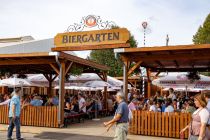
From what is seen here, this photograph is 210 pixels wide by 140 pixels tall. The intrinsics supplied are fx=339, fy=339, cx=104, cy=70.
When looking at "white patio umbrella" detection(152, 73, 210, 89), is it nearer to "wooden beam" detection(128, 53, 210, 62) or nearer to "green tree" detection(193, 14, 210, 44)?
"wooden beam" detection(128, 53, 210, 62)

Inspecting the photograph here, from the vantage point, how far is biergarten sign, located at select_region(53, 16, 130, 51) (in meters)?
12.8

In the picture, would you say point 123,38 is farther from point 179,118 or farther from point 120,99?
point 120,99

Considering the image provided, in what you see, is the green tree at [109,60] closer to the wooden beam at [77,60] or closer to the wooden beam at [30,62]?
the wooden beam at [77,60]

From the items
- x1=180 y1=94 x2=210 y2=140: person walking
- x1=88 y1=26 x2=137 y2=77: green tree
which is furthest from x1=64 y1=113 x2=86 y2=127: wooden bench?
x1=88 y1=26 x2=137 y2=77: green tree

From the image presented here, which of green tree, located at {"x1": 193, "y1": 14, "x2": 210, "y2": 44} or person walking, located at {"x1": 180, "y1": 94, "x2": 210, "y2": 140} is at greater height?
green tree, located at {"x1": 193, "y1": 14, "x2": 210, "y2": 44}

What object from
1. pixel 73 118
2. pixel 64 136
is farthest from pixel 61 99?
pixel 64 136

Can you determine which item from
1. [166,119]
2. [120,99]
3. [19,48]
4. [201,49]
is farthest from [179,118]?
[19,48]

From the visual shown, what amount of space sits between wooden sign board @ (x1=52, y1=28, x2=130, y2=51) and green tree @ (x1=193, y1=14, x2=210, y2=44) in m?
28.6

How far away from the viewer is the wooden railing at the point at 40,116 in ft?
45.0

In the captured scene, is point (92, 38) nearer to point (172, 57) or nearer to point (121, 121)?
point (172, 57)

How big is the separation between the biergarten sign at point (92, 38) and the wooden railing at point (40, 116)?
101 inches

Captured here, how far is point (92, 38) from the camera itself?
13195 millimetres

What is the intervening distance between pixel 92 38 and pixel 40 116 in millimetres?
3857

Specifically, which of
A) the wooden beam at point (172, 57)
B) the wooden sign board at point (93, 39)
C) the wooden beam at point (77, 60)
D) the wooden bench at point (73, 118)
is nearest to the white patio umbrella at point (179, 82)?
the wooden beam at point (172, 57)
